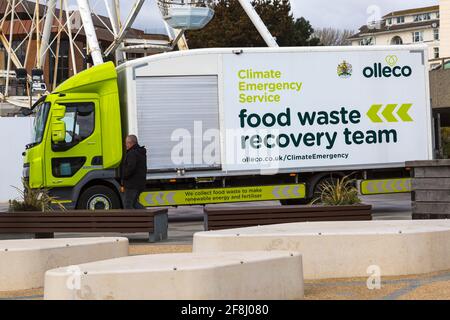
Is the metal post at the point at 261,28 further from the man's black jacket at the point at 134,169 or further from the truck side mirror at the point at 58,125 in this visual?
the man's black jacket at the point at 134,169

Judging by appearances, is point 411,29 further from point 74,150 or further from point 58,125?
point 58,125

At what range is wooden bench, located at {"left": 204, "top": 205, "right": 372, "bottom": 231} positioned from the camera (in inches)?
674

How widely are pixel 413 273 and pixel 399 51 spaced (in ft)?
44.4

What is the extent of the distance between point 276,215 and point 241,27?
165 ft

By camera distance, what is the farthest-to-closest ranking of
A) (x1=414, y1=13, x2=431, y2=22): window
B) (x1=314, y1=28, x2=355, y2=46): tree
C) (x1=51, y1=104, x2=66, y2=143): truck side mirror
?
(x1=414, y1=13, x2=431, y2=22): window
(x1=314, y1=28, x2=355, y2=46): tree
(x1=51, y1=104, x2=66, y2=143): truck side mirror

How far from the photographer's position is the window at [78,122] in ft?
76.9

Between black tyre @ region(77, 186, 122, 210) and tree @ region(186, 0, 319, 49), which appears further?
tree @ region(186, 0, 319, 49)

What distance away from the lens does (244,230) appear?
13.5 m

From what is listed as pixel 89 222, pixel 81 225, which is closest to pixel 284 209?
pixel 89 222

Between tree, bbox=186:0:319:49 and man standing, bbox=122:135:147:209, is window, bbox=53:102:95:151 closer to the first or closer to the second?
man standing, bbox=122:135:147:209

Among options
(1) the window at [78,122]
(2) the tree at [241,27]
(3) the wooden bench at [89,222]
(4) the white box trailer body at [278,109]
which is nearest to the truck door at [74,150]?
(1) the window at [78,122]

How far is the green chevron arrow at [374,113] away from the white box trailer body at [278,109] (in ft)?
0.07

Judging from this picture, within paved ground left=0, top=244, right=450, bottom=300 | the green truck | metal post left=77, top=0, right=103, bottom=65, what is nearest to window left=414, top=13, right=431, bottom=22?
metal post left=77, top=0, right=103, bottom=65
